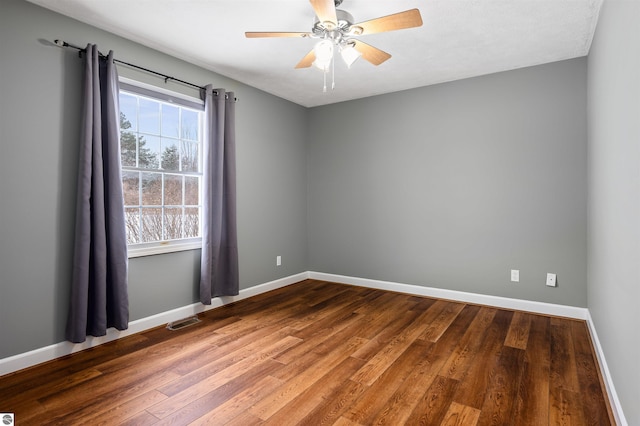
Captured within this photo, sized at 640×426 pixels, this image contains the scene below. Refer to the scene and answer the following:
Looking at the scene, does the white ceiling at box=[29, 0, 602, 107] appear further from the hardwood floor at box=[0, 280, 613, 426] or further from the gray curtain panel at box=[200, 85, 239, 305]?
the hardwood floor at box=[0, 280, 613, 426]

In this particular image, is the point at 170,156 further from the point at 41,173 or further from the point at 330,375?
the point at 330,375

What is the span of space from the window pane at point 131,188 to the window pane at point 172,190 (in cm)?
29

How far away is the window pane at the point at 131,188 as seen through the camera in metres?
3.06

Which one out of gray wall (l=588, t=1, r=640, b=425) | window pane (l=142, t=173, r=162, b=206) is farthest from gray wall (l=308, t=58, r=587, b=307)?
window pane (l=142, t=173, r=162, b=206)

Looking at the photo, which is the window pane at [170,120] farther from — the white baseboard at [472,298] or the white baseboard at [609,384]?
the white baseboard at [609,384]

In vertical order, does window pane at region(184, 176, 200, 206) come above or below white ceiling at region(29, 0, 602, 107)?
below

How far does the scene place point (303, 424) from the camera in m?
1.83

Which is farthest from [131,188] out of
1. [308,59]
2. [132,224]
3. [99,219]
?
[308,59]

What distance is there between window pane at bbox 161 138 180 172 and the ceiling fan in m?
1.54

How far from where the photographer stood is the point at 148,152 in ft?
10.6

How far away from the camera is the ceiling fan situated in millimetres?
2023

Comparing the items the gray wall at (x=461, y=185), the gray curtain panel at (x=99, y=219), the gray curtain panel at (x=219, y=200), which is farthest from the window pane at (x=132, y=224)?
the gray wall at (x=461, y=185)

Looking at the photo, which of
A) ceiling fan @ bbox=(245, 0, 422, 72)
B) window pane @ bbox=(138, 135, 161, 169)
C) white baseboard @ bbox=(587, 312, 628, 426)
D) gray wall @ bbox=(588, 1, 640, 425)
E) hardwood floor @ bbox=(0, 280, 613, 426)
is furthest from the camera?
window pane @ bbox=(138, 135, 161, 169)

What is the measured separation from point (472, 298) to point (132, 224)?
3600 millimetres
